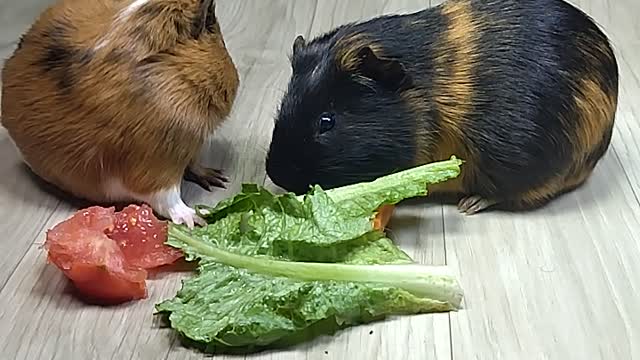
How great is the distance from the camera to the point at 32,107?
154cm

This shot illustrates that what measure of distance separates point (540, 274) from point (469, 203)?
0.21 meters

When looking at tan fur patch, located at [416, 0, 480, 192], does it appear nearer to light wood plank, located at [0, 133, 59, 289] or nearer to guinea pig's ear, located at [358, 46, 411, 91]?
guinea pig's ear, located at [358, 46, 411, 91]

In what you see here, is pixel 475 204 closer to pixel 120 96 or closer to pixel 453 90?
pixel 453 90

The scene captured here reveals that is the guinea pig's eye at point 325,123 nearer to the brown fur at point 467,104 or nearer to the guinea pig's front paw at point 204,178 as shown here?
Result: the brown fur at point 467,104

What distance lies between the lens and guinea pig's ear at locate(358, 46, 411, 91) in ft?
4.75

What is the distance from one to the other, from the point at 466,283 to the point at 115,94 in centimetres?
58

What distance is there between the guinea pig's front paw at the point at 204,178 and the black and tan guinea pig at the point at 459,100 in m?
0.22

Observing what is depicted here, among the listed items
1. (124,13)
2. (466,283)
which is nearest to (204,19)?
(124,13)

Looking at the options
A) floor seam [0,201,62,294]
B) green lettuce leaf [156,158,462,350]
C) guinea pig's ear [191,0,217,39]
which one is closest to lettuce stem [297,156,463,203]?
green lettuce leaf [156,158,462,350]

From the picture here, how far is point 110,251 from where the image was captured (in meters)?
1.34

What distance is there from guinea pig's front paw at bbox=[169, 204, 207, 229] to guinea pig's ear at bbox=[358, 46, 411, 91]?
1.11 ft

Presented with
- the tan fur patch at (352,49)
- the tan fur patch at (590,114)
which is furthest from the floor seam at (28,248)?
the tan fur patch at (590,114)

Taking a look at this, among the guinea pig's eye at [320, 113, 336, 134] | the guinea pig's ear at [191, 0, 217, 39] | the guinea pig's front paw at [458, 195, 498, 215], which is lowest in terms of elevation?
the guinea pig's front paw at [458, 195, 498, 215]

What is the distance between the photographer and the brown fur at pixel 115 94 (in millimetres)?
1482
